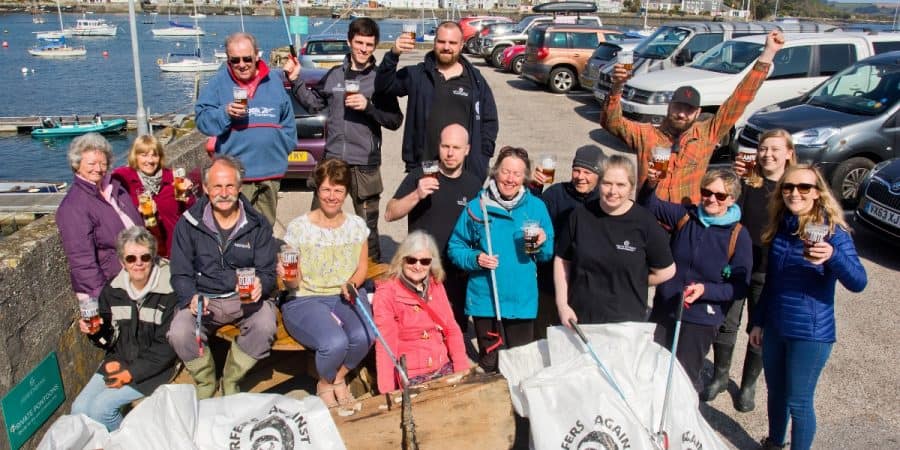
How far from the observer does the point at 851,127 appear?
818 cm

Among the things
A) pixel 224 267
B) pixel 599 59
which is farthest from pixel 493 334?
pixel 599 59

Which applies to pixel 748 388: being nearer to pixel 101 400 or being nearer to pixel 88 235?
pixel 101 400

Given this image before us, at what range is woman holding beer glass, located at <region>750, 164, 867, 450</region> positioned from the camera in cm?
347

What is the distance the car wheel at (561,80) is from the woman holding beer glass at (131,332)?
1641 centimetres

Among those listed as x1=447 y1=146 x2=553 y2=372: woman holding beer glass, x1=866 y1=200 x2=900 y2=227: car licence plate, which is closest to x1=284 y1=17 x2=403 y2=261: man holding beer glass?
x1=447 y1=146 x2=553 y2=372: woman holding beer glass

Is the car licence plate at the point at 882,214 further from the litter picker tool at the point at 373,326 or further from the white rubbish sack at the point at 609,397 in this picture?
the litter picker tool at the point at 373,326

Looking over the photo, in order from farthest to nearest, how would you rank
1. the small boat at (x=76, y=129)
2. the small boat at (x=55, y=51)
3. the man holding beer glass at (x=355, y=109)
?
the small boat at (x=55, y=51), the small boat at (x=76, y=129), the man holding beer glass at (x=355, y=109)

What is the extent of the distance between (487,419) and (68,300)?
2805mm

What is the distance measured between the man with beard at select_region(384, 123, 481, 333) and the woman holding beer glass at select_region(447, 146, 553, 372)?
180 millimetres

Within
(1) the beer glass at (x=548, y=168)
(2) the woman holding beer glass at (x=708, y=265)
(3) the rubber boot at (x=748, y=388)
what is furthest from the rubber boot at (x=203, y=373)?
(3) the rubber boot at (x=748, y=388)

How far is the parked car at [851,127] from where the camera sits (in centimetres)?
816

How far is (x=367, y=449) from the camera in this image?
3500mm

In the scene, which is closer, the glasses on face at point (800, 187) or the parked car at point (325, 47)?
the glasses on face at point (800, 187)

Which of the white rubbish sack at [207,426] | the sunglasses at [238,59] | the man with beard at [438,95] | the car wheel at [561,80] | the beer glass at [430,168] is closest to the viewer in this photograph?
the white rubbish sack at [207,426]
